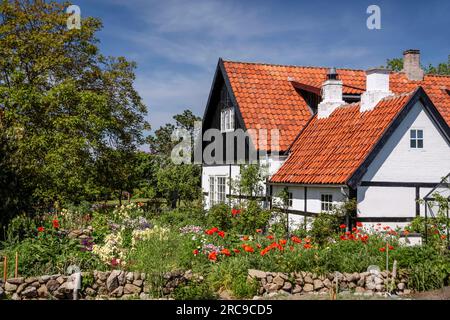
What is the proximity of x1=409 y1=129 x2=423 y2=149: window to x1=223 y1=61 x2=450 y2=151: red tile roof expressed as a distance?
490 centimetres

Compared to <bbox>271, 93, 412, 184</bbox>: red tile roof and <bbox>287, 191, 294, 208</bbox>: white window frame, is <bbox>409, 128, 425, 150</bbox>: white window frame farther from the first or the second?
<bbox>287, 191, 294, 208</bbox>: white window frame

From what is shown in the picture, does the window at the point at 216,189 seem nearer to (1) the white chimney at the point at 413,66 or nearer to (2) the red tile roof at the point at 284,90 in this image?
(2) the red tile roof at the point at 284,90

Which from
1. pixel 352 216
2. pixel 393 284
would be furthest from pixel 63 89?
pixel 393 284

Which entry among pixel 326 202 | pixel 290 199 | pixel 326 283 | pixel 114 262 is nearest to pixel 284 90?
pixel 290 199

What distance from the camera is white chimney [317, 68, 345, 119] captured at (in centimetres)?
2058

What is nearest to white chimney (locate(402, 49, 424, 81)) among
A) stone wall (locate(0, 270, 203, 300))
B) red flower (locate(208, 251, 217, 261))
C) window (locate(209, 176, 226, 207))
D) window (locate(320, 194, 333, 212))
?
window (locate(209, 176, 226, 207))

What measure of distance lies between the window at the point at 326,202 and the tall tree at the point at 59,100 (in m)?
9.11

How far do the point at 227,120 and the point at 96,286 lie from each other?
529 inches

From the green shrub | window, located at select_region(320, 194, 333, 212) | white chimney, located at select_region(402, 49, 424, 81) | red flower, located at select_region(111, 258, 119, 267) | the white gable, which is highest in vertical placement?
white chimney, located at select_region(402, 49, 424, 81)

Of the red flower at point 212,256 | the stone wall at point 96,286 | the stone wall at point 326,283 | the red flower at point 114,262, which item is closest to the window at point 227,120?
the red flower at point 212,256

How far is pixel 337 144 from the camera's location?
17.9m

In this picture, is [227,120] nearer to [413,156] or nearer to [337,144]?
[337,144]

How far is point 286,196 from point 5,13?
15.4 m

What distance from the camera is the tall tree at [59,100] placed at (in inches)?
819
